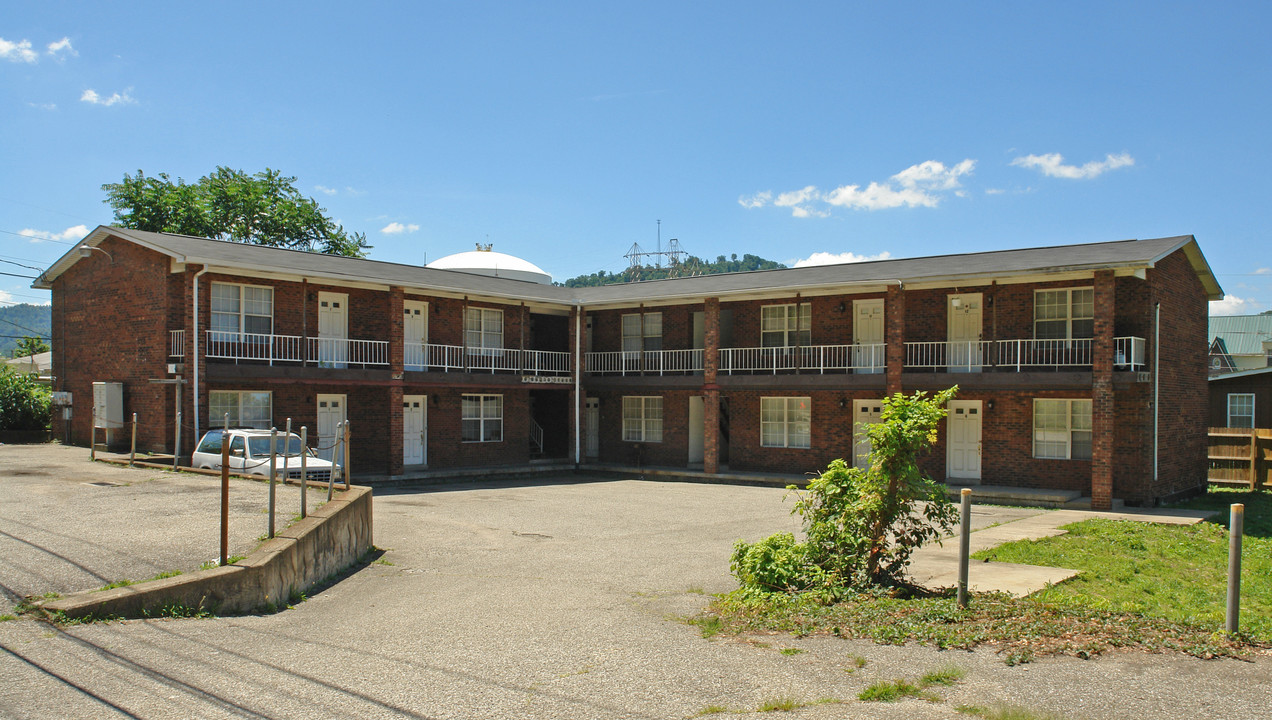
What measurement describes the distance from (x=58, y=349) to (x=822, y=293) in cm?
2350

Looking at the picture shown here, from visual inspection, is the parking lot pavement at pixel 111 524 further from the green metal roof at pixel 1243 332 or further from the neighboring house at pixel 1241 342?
the green metal roof at pixel 1243 332

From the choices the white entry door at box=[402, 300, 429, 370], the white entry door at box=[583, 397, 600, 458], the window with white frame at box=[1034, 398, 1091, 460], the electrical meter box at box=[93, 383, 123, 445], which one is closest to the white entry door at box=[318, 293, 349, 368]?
the white entry door at box=[402, 300, 429, 370]

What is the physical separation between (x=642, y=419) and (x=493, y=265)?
15.1 meters

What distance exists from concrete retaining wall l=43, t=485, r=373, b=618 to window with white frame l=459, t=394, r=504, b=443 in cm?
1481

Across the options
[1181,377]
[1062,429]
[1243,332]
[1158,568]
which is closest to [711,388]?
[1062,429]

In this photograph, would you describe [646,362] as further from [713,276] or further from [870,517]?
[870,517]

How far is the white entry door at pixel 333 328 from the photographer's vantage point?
2250cm

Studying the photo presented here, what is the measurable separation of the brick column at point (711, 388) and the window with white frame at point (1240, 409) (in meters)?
16.9

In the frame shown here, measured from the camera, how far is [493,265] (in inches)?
1554

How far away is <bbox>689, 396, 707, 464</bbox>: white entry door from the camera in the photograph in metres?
26.9

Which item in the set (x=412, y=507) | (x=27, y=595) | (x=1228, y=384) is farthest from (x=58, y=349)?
(x=1228, y=384)

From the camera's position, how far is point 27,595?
709 cm

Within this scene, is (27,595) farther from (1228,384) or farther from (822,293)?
(1228,384)

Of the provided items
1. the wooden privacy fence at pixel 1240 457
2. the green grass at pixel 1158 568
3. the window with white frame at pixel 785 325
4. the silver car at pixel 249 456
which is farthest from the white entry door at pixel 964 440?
the silver car at pixel 249 456
